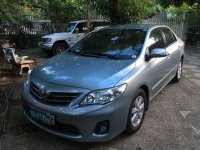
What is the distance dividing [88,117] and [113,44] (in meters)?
1.84

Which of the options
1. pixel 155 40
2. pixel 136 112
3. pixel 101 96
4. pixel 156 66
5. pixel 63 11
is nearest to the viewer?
pixel 101 96

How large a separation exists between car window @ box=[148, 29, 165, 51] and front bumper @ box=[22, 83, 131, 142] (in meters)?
1.58

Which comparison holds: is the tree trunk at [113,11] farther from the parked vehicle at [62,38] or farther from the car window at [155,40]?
the car window at [155,40]

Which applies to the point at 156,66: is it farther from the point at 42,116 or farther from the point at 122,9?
the point at 122,9

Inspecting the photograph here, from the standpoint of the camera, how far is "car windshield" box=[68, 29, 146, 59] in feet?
15.1

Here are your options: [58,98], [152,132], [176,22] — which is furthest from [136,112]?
[176,22]

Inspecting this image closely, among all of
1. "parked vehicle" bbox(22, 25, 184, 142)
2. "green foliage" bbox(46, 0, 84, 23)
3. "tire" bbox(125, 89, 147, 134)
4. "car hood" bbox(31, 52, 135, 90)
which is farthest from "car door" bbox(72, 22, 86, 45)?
"tire" bbox(125, 89, 147, 134)

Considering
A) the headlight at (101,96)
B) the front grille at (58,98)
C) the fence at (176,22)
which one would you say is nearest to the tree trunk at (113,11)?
→ the fence at (176,22)

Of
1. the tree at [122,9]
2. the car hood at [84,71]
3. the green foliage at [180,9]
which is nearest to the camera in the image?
the car hood at [84,71]

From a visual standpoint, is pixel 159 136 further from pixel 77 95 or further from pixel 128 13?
pixel 128 13

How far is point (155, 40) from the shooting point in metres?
5.24

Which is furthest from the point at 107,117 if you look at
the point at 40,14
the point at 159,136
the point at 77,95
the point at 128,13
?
the point at 40,14

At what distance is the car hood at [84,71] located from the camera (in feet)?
12.1

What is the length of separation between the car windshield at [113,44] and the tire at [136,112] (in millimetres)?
653
